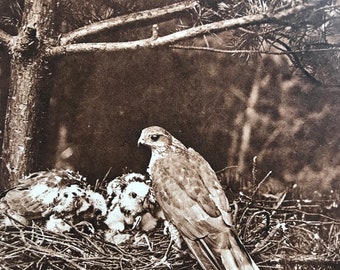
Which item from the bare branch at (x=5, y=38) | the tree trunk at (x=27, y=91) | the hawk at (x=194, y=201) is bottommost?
the hawk at (x=194, y=201)

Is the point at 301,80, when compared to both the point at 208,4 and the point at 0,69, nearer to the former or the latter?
the point at 208,4

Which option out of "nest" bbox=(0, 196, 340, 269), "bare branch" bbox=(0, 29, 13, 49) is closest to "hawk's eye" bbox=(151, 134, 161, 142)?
"nest" bbox=(0, 196, 340, 269)

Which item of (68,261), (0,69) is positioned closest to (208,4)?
(0,69)

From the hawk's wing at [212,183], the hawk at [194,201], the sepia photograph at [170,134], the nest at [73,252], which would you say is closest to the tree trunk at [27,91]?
the sepia photograph at [170,134]

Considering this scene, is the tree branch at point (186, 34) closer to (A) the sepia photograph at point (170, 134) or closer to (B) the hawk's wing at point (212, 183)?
(A) the sepia photograph at point (170, 134)

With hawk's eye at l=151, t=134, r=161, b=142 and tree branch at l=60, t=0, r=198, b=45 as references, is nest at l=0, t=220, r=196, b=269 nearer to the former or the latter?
hawk's eye at l=151, t=134, r=161, b=142

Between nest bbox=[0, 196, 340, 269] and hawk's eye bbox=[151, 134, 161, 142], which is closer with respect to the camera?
nest bbox=[0, 196, 340, 269]
